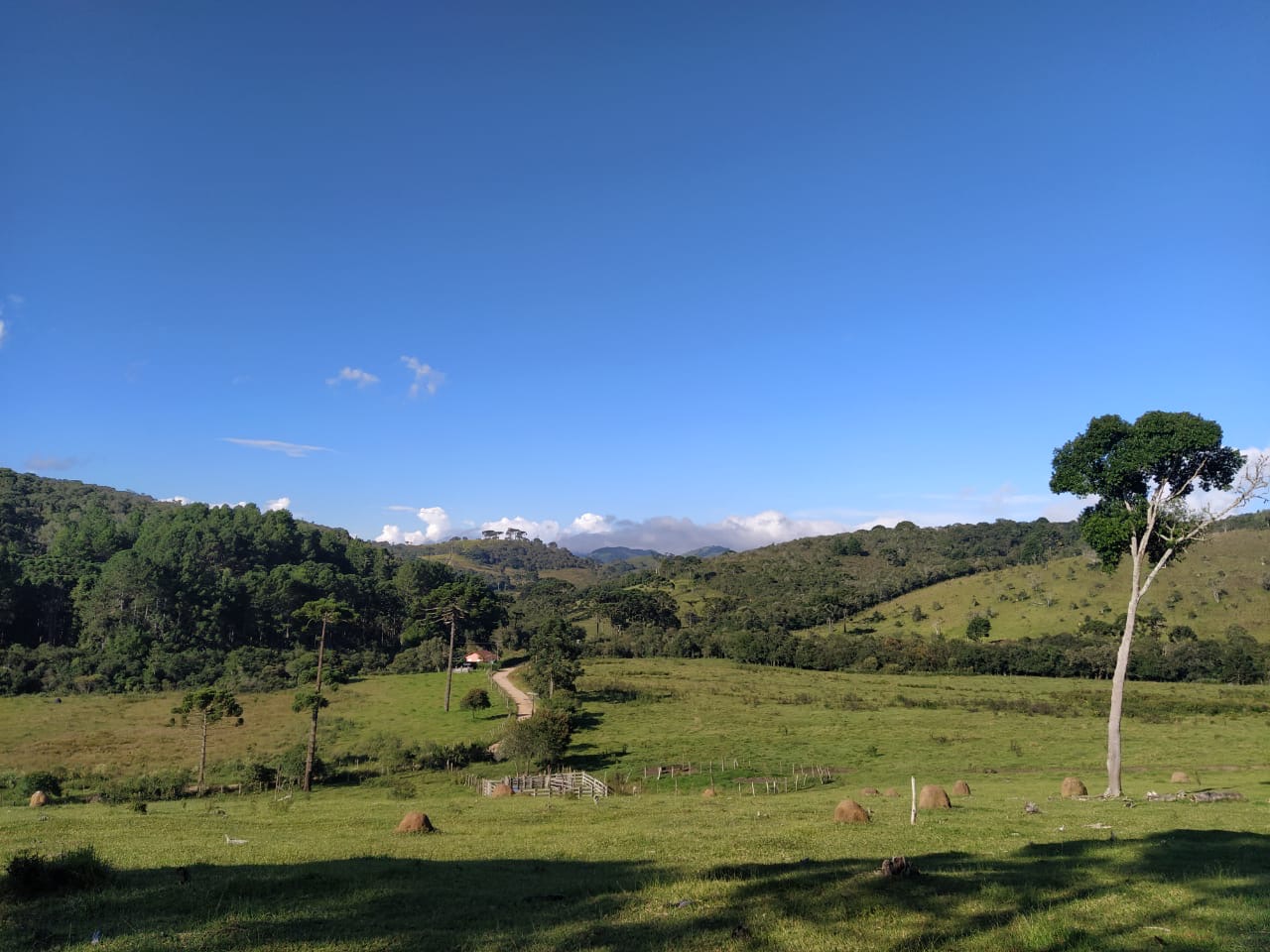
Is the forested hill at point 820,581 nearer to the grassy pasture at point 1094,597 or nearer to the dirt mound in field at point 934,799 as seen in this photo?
the grassy pasture at point 1094,597

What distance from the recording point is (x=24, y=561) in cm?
11456

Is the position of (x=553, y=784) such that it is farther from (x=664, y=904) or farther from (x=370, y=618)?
(x=370, y=618)

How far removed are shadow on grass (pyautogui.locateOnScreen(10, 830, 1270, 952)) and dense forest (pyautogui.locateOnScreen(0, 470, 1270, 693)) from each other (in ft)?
200

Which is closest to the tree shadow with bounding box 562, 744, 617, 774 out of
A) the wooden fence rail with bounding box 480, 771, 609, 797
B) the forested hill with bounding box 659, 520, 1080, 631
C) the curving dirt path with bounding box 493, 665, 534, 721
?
the wooden fence rail with bounding box 480, 771, 609, 797

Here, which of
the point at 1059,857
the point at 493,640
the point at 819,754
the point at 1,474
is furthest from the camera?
the point at 1,474

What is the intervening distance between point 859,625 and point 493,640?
6484 centimetres

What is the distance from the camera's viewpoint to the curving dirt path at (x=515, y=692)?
64400 millimetres

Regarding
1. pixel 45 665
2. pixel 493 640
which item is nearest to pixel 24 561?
pixel 45 665

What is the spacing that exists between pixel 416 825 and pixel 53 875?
32.0 feet

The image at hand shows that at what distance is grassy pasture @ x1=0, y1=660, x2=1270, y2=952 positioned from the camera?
9250 millimetres

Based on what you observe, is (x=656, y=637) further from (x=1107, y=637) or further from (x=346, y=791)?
(x=346, y=791)

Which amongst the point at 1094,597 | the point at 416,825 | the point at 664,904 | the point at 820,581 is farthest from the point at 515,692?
the point at 820,581

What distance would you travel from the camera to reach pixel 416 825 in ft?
66.7

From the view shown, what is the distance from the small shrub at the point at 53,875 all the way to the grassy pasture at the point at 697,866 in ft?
1.30
